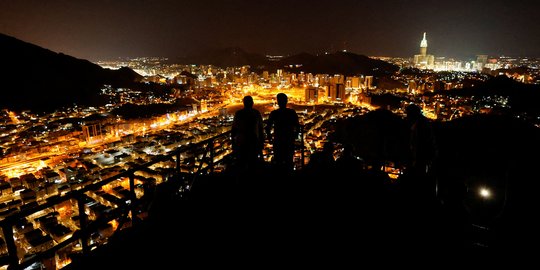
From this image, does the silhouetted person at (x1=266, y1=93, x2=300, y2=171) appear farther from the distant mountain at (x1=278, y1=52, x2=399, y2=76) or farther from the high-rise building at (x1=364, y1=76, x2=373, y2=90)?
the distant mountain at (x1=278, y1=52, x2=399, y2=76)

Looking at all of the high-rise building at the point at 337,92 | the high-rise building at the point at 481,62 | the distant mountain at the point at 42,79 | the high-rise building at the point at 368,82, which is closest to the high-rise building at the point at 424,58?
the high-rise building at the point at 481,62

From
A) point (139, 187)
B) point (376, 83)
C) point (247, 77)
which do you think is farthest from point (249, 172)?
point (247, 77)

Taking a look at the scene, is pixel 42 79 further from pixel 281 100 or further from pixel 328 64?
pixel 328 64

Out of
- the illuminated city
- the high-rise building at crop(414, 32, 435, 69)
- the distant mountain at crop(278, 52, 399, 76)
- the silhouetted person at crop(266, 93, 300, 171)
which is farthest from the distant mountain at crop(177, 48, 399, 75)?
the silhouetted person at crop(266, 93, 300, 171)

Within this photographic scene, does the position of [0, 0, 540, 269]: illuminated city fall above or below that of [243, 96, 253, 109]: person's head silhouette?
below

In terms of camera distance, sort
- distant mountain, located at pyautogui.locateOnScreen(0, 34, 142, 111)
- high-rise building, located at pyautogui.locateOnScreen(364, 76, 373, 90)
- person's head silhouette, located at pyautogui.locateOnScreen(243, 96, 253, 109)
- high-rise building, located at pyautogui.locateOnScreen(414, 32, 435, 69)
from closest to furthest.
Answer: person's head silhouette, located at pyautogui.locateOnScreen(243, 96, 253, 109), distant mountain, located at pyautogui.locateOnScreen(0, 34, 142, 111), high-rise building, located at pyautogui.locateOnScreen(364, 76, 373, 90), high-rise building, located at pyautogui.locateOnScreen(414, 32, 435, 69)

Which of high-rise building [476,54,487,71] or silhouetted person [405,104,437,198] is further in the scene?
high-rise building [476,54,487,71]

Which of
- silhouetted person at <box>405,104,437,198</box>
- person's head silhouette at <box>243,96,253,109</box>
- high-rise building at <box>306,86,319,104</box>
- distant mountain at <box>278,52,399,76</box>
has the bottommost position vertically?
high-rise building at <box>306,86,319,104</box>

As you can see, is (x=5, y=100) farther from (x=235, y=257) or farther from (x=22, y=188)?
(x=235, y=257)
